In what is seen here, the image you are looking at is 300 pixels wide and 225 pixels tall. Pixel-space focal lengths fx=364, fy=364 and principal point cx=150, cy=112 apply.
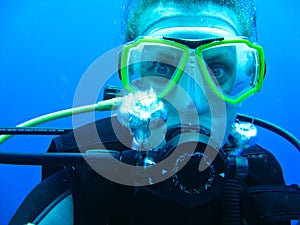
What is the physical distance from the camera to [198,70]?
2027mm

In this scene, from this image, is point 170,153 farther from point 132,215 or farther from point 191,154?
point 132,215

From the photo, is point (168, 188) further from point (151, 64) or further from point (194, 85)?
point (151, 64)

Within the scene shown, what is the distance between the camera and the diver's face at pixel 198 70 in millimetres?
1924

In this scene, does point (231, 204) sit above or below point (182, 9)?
below

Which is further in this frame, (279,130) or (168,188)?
(279,130)

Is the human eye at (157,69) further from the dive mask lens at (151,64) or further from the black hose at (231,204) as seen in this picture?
the black hose at (231,204)

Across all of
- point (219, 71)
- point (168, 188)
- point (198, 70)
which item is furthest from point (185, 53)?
point (168, 188)

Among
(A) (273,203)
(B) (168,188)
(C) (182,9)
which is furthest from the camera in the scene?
(C) (182,9)

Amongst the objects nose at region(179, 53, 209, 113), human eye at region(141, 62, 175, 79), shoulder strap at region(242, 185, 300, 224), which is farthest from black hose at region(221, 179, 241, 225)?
human eye at region(141, 62, 175, 79)

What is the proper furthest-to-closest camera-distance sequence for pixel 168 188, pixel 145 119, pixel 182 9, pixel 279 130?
pixel 279 130 < pixel 182 9 < pixel 145 119 < pixel 168 188

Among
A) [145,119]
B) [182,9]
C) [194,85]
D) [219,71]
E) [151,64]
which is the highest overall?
[182,9]

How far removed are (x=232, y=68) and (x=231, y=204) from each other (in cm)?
83

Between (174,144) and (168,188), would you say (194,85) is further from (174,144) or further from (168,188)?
(168,188)

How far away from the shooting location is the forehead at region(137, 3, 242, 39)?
84.8 inches
